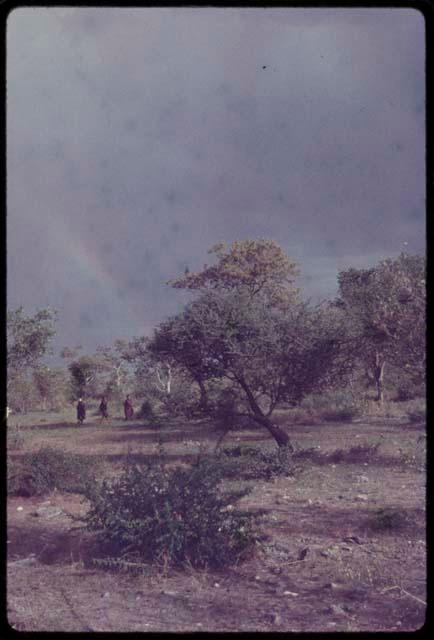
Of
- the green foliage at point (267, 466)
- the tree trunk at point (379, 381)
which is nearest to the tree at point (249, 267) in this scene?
the tree trunk at point (379, 381)

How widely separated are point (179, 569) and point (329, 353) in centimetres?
825

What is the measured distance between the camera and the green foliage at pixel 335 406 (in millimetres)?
20734

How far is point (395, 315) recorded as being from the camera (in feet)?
36.8

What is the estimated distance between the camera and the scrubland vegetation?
5.32m

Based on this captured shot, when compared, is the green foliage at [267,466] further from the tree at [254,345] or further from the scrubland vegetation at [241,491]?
the tree at [254,345]

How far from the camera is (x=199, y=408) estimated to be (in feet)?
46.3

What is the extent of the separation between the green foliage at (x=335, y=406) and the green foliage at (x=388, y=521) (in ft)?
42.2

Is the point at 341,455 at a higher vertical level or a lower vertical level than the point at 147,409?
lower

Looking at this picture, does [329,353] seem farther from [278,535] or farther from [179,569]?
[179,569]

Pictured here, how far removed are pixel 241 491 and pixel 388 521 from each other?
183cm

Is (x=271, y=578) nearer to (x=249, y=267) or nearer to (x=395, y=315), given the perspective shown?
(x=395, y=315)

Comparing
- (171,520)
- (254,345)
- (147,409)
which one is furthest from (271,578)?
(147,409)

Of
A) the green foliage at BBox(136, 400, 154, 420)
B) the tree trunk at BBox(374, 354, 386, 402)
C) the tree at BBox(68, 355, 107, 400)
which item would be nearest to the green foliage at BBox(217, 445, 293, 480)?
the green foliage at BBox(136, 400, 154, 420)

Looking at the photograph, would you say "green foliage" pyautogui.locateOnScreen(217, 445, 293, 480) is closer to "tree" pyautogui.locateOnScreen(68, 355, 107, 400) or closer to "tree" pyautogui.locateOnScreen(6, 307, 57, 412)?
"tree" pyautogui.locateOnScreen(6, 307, 57, 412)
